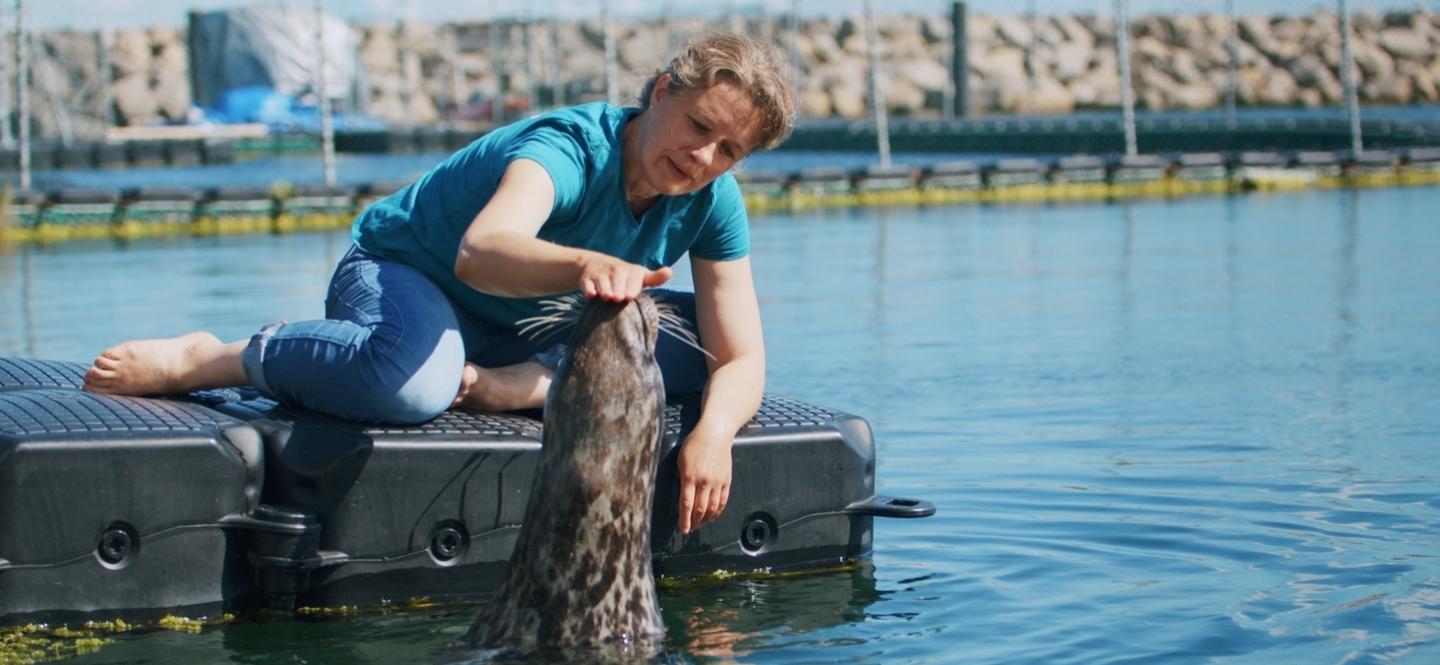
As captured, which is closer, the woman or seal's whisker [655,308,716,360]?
the woman

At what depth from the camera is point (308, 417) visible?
4.98 m

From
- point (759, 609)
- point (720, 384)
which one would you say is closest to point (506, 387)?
point (720, 384)

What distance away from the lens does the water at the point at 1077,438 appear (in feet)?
15.7

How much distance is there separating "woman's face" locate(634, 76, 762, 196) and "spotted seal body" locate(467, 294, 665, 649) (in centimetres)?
60

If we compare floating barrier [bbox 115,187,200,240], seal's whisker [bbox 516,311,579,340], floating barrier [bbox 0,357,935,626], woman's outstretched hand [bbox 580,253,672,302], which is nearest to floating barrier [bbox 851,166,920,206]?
floating barrier [bbox 115,187,200,240]

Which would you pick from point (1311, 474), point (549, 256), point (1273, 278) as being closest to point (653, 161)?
point (549, 256)

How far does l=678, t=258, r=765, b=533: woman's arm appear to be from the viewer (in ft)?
16.0

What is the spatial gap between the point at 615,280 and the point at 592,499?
20.5 inches

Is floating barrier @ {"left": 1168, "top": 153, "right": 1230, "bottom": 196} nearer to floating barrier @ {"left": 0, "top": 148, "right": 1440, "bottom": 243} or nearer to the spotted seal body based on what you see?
floating barrier @ {"left": 0, "top": 148, "right": 1440, "bottom": 243}

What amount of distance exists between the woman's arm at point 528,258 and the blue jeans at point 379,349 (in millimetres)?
488

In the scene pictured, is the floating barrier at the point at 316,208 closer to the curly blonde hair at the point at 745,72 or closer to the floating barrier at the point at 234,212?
the floating barrier at the point at 234,212

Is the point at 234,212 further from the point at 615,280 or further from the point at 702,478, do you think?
the point at 615,280

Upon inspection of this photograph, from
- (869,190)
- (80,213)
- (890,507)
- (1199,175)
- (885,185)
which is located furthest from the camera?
(1199,175)

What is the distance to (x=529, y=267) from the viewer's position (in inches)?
166
